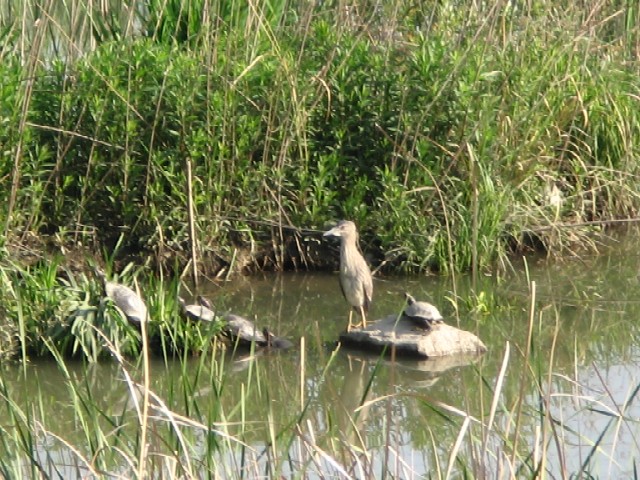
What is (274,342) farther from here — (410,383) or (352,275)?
(410,383)

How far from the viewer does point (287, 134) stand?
26.1ft

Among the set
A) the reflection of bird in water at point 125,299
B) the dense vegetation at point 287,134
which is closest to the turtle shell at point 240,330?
the reflection of bird in water at point 125,299

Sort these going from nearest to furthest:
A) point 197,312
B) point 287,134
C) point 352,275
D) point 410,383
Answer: point 410,383
point 197,312
point 352,275
point 287,134

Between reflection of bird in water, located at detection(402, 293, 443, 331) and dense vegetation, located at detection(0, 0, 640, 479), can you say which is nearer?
reflection of bird in water, located at detection(402, 293, 443, 331)

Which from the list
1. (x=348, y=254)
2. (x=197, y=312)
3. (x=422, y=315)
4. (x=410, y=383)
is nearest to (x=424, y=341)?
(x=422, y=315)

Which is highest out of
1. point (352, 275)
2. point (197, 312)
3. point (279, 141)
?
point (279, 141)

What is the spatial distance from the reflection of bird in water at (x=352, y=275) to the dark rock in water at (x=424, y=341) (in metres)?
0.21

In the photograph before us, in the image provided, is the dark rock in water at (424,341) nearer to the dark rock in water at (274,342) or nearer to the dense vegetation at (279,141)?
the dark rock in water at (274,342)

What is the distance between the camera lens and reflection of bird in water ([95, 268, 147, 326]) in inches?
254

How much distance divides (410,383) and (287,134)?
7.48 ft

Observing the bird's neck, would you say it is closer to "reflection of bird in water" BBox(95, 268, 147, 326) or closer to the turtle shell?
the turtle shell

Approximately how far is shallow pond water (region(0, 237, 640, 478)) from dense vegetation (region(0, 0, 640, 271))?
15.0 inches

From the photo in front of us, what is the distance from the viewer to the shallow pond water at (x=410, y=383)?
4.37 meters

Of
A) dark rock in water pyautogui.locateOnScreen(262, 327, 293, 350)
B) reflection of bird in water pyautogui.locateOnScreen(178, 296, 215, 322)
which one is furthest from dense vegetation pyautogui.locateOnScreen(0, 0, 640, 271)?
dark rock in water pyautogui.locateOnScreen(262, 327, 293, 350)
